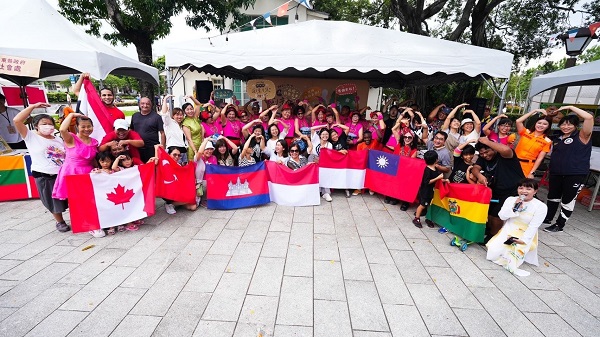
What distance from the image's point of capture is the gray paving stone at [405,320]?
2.20 meters

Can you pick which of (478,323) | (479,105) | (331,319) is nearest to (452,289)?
(478,323)

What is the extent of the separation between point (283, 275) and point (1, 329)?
2.34 metres

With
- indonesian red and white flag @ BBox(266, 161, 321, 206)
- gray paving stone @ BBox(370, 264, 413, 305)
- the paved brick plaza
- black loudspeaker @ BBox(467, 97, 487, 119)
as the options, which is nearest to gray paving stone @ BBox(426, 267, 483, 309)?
the paved brick plaza

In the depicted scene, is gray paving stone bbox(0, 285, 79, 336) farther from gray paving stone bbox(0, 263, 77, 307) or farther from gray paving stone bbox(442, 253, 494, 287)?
gray paving stone bbox(442, 253, 494, 287)

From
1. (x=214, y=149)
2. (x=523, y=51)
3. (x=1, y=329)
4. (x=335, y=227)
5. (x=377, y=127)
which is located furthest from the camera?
(x=523, y=51)

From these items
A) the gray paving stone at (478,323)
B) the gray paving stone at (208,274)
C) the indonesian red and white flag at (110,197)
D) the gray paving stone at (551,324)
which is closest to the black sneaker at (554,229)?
the gray paving stone at (551,324)

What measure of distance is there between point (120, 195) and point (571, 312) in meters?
5.24

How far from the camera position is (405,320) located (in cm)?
232

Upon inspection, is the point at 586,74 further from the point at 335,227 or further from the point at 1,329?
the point at 1,329

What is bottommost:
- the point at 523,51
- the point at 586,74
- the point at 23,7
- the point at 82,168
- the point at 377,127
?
the point at 82,168

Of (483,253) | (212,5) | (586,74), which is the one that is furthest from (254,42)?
(212,5)

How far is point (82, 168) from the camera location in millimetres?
3496

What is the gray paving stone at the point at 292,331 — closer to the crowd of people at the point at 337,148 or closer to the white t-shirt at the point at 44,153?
the crowd of people at the point at 337,148

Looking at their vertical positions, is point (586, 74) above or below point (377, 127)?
above
